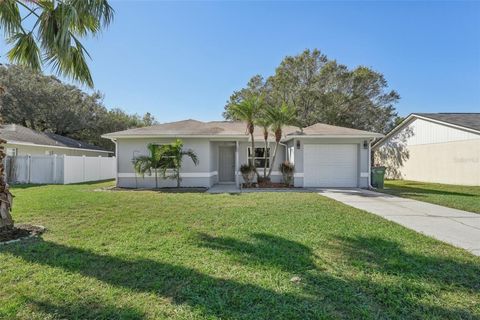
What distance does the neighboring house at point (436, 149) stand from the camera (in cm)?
1619

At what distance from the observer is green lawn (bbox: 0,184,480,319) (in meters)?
2.90

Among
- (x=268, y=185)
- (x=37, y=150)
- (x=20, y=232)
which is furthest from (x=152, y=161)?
(x=37, y=150)

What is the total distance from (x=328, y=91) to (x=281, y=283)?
27697mm

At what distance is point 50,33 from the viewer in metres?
5.55

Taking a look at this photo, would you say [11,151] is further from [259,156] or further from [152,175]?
[259,156]

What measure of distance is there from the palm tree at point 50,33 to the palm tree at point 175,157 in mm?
6536

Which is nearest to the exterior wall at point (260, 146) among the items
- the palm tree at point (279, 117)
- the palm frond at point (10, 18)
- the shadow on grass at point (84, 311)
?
the palm tree at point (279, 117)

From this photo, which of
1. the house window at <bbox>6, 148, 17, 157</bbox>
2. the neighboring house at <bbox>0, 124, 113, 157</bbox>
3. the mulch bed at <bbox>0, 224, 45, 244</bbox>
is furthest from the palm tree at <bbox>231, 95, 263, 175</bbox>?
the house window at <bbox>6, 148, 17, 157</bbox>

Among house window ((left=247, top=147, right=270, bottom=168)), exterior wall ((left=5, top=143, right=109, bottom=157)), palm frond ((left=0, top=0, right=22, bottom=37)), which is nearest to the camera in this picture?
palm frond ((left=0, top=0, right=22, bottom=37))

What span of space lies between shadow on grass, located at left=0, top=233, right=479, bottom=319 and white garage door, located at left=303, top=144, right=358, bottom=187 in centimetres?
973

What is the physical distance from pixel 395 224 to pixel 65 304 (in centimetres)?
645

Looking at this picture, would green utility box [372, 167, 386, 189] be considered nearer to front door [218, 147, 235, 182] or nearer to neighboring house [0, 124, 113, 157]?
front door [218, 147, 235, 182]

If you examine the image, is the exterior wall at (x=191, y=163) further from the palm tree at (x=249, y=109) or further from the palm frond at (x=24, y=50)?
the palm frond at (x=24, y=50)

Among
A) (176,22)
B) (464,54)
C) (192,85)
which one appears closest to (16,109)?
(192,85)
